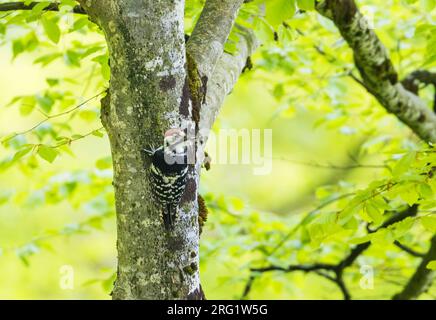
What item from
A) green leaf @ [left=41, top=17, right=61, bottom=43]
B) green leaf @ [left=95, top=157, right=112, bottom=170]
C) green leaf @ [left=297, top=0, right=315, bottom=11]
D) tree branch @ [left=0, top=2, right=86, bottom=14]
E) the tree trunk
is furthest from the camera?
green leaf @ [left=95, top=157, right=112, bottom=170]

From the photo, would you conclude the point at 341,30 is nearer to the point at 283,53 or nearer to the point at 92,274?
the point at 283,53

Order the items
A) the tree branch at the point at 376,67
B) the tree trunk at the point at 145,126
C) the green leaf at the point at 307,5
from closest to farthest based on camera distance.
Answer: the tree trunk at the point at 145,126
the green leaf at the point at 307,5
the tree branch at the point at 376,67

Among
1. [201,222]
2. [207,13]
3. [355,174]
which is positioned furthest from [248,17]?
[355,174]

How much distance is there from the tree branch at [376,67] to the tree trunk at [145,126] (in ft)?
2.92

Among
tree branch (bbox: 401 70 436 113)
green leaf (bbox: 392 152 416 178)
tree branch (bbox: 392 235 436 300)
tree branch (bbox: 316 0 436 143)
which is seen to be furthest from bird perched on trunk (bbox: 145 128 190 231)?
tree branch (bbox: 401 70 436 113)

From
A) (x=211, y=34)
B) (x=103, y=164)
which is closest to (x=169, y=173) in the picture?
(x=211, y=34)

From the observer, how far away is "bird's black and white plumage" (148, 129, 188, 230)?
0.87 meters

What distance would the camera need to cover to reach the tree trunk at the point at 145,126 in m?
0.86

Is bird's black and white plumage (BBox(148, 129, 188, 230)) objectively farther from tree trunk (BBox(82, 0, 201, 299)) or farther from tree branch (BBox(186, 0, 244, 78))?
tree branch (BBox(186, 0, 244, 78))

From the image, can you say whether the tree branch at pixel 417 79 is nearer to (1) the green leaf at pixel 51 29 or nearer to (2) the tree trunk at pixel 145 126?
(1) the green leaf at pixel 51 29

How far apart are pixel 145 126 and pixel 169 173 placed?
78mm

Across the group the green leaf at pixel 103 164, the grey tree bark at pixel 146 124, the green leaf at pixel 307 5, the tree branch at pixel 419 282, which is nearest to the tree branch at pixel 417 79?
the tree branch at pixel 419 282

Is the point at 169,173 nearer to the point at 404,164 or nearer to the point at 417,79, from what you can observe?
the point at 404,164

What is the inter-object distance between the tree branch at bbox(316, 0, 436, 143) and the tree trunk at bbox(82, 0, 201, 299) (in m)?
0.89
